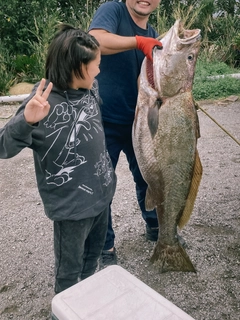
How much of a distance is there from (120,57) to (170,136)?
1.95 ft

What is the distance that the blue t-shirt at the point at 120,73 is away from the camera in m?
2.60

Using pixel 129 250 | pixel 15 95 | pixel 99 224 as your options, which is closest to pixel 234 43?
pixel 15 95

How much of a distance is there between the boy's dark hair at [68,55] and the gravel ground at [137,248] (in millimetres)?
1567

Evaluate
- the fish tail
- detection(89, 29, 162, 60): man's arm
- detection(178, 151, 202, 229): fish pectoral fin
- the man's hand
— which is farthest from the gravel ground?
detection(89, 29, 162, 60): man's arm

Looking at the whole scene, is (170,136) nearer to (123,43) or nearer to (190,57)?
(190,57)

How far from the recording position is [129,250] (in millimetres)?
3389

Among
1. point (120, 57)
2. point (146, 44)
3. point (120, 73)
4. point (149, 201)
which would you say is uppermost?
point (146, 44)

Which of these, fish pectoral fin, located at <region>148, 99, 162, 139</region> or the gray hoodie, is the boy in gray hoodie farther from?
fish pectoral fin, located at <region>148, 99, 162, 139</region>

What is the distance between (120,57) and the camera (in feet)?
8.71

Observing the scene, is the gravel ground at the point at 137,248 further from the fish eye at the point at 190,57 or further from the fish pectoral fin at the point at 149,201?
the fish eye at the point at 190,57

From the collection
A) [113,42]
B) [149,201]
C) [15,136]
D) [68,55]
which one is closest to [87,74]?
[68,55]

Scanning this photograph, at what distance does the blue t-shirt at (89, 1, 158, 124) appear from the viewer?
2600mm

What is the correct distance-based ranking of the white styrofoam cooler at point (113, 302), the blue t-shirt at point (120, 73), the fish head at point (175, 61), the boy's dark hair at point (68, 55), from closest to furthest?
the white styrofoam cooler at point (113, 302) < the boy's dark hair at point (68, 55) < the fish head at point (175, 61) < the blue t-shirt at point (120, 73)

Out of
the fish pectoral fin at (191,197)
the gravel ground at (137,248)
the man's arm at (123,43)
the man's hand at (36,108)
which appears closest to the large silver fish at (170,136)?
the fish pectoral fin at (191,197)
